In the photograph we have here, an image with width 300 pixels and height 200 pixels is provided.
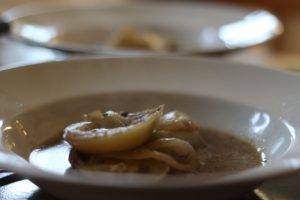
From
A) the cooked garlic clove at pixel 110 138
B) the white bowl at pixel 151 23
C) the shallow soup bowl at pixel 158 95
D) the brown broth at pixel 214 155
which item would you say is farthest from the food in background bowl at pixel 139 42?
the cooked garlic clove at pixel 110 138

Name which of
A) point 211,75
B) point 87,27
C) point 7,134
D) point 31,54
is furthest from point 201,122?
point 87,27

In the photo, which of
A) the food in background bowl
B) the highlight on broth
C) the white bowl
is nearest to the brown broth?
the highlight on broth

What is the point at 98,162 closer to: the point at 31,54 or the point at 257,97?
the point at 257,97

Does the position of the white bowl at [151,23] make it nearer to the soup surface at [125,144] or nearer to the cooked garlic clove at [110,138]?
the soup surface at [125,144]

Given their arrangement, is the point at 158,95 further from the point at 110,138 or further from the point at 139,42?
the point at 139,42

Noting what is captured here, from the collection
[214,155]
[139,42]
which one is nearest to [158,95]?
[214,155]

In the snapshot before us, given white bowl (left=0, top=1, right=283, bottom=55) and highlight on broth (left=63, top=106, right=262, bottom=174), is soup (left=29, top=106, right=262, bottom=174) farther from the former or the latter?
white bowl (left=0, top=1, right=283, bottom=55)
